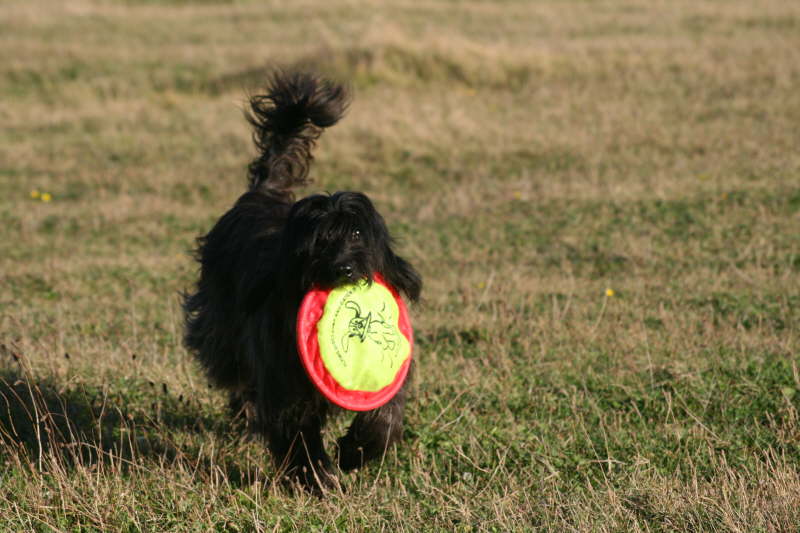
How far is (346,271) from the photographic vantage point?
4488 mm

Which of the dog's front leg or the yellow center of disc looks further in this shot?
the dog's front leg

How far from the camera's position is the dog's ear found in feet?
16.2

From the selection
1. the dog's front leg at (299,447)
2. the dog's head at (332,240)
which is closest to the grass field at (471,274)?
the dog's front leg at (299,447)

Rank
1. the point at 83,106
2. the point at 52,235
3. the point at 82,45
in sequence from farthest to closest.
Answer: the point at 82,45 → the point at 83,106 → the point at 52,235

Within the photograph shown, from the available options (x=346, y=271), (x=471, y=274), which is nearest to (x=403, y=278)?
(x=346, y=271)

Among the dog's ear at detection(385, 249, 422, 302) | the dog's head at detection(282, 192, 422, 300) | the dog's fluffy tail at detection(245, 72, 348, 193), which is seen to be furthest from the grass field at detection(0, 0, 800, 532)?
the dog's fluffy tail at detection(245, 72, 348, 193)

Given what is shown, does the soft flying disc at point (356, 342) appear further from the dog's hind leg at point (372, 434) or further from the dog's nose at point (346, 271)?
the dog's hind leg at point (372, 434)

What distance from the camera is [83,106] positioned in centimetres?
1828

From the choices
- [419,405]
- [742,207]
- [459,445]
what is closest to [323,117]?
[419,405]

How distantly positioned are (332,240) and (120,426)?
2284 millimetres

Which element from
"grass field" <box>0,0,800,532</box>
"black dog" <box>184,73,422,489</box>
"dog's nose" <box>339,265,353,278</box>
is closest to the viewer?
"dog's nose" <box>339,265,353,278</box>

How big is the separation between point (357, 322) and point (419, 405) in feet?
4.75

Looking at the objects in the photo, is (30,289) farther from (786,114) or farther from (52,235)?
(786,114)

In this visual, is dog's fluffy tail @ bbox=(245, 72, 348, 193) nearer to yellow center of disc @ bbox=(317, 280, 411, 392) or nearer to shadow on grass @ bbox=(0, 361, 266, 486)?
shadow on grass @ bbox=(0, 361, 266, 486)
